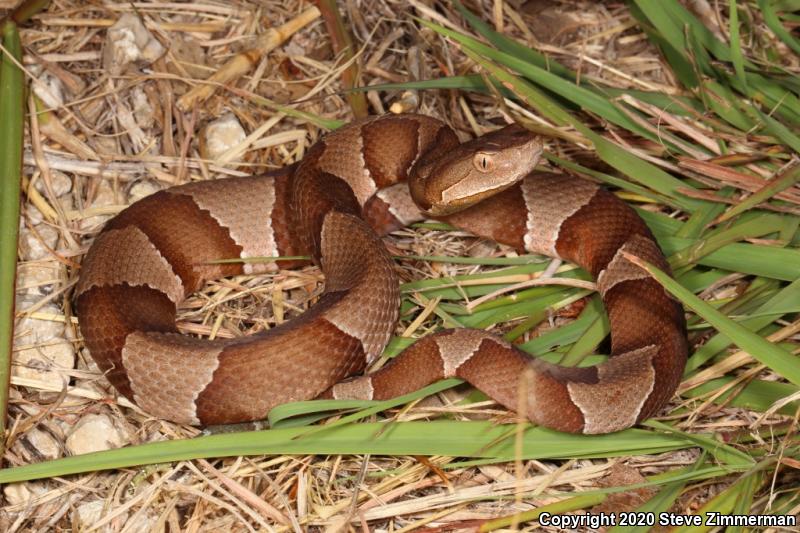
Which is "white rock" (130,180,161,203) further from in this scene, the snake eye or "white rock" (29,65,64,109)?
the snake eye

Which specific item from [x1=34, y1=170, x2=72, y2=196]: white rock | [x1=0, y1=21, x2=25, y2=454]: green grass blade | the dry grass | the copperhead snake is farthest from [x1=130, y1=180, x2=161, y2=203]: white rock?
[x1=0, y1=21, x2=25, y2=454]: green grass blade

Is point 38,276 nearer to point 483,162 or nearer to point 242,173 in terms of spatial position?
point 242,173

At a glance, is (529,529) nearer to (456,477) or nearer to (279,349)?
(456,477)

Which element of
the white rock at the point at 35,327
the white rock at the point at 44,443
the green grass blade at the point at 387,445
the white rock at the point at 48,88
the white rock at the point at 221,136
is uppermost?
the white rock at the point at 48,88

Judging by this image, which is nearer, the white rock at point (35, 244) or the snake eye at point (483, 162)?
the snake eye at point (483, 162)

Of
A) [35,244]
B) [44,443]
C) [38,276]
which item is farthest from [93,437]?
[35,244]

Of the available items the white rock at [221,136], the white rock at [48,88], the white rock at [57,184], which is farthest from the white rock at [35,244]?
the white rock at [221,136]

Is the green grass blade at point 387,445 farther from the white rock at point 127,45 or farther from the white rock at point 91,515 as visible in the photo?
the white rock at point 127,45
